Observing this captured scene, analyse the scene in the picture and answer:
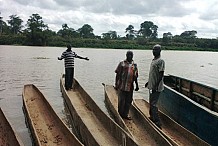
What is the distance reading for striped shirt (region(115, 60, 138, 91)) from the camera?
7.66 metres

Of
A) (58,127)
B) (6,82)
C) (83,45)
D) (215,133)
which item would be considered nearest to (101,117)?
(58,127)

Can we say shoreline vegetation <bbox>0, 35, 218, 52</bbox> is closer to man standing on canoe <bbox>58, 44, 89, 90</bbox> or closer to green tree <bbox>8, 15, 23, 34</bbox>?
green tree <bbox>8, 15, 23, 34</bbox>

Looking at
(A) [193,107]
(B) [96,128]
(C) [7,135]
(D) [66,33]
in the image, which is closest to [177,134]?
(A) [193,107]

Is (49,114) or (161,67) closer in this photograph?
(161,67)

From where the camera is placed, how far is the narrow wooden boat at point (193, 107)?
6496mm

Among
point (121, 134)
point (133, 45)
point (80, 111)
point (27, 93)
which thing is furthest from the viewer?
point (133, 45)

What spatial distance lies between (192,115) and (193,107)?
220 mm

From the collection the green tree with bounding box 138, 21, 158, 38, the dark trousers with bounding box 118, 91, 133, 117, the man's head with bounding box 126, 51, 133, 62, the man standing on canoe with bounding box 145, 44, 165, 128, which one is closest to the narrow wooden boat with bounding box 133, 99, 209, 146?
the man standing on canoe with bounding box 145, 44, 165, 128

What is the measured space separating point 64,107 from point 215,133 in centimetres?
620

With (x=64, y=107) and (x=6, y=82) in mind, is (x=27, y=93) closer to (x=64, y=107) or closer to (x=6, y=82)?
(x=64, y=107)

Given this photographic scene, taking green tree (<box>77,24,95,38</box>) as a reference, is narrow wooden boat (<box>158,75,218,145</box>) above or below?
below

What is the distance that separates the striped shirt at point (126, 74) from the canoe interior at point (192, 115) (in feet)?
5.05

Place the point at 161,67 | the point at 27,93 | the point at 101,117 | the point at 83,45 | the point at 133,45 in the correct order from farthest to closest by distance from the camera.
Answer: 1. the point at 133,45
2. the point at 83,45
3. the point at 27,93
4. the point at 101,117
5. the point at 161,67

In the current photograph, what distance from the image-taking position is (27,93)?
10.8m
